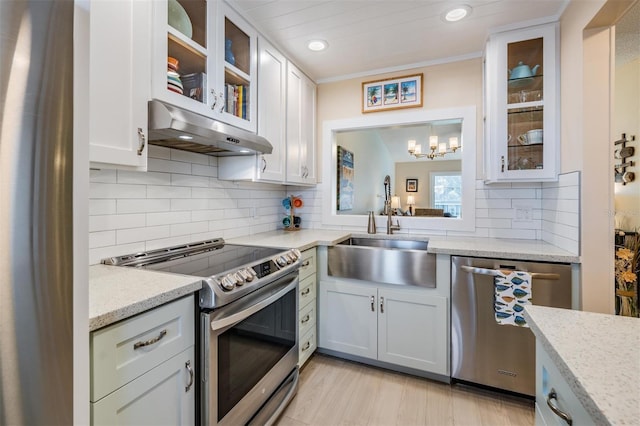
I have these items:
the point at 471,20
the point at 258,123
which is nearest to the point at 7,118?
the point at 258,123

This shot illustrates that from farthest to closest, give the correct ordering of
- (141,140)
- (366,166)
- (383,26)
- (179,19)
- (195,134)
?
1. (366,166)
2. (383,26)
3. (179,19)
4. (195,134)
5. (141,140)

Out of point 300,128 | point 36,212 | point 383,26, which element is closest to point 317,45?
point 383,26

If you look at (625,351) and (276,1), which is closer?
(625,351)

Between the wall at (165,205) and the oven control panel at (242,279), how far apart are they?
0.64 meters

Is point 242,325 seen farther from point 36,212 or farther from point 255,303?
point 36,212

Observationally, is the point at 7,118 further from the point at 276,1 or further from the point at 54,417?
the point at 276,1

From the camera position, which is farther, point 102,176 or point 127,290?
point 102,176

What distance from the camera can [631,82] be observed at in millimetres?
2473

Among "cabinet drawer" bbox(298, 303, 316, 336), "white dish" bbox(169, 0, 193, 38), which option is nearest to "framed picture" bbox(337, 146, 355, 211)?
"cabinet drawer" bbox(298, 303, 316, 336)

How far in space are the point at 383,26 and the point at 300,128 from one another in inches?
40.2

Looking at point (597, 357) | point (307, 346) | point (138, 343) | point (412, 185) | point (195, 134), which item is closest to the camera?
point (597, 357)

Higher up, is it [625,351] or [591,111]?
[591,111]

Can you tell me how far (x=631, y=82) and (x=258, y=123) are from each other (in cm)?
309

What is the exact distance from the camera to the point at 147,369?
0.95 metres
